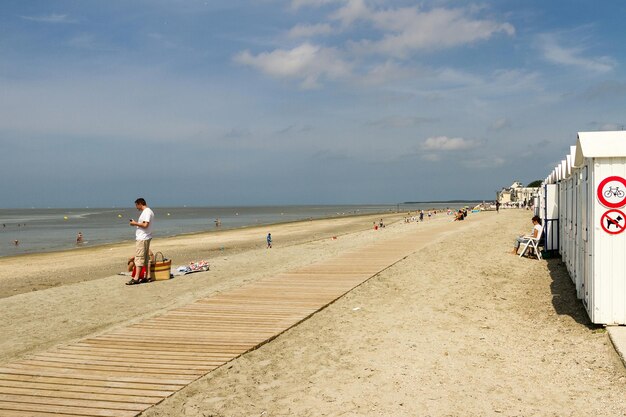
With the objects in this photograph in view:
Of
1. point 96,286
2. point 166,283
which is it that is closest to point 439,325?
point 166,283

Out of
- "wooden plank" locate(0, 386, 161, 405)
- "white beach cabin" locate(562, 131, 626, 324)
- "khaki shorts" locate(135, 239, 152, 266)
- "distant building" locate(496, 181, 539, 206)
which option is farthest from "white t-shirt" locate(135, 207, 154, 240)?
"distant building" locate(496, 181, 539, 206)

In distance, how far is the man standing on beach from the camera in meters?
10.6

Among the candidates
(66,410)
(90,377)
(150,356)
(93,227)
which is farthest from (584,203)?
(93,227)

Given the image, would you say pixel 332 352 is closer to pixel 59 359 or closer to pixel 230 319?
pixel 230 319

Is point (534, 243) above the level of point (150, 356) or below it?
above

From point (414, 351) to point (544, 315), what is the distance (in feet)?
8.68

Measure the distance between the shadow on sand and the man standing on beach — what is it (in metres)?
7.92

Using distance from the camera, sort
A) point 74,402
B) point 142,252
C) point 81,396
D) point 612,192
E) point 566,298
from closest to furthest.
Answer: point 74,402, point 81,396, point 612,192, point 566,298, point 142,252

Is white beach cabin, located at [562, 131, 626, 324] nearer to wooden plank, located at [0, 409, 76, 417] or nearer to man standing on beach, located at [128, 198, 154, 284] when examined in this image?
wooden plank, located at [0, 409, 76, 417]

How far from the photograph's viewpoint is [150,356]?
212 inches

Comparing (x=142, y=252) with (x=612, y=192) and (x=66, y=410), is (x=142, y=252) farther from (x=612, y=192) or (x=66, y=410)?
(x=612, y=192)

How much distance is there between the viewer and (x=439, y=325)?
6598mm

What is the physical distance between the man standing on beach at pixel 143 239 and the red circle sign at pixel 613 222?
8.34m

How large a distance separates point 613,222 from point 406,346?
2.91 meters
